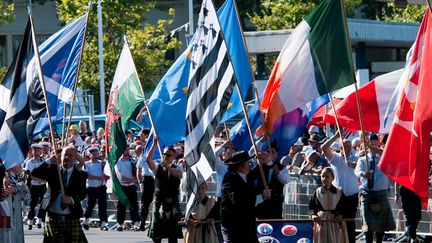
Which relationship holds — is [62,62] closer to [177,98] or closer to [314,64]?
[177,98]

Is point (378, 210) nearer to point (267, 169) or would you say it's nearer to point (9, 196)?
point (267, 169)

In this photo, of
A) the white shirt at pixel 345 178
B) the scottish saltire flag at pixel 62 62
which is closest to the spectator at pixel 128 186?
the scottish saltire flag at pixel 62 62

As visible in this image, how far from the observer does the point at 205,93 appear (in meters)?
16.8

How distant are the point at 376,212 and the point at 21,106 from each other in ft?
19.8

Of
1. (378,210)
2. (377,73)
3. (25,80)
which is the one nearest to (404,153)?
(25,80)

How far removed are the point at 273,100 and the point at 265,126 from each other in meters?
0.34

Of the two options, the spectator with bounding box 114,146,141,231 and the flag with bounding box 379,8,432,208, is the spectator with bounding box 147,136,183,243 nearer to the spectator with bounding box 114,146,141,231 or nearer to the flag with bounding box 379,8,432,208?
the flag with bounding box 379,8,432,208

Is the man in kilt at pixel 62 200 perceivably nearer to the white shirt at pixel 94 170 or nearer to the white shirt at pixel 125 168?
the white shirt at pixel 125 168

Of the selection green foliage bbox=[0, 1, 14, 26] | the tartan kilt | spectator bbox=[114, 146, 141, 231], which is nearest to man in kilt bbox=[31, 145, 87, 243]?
the tartan kilt

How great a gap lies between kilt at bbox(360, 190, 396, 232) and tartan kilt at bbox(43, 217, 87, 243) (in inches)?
208

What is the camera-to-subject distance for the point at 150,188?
2553 cm

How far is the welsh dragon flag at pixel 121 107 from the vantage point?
773 inches

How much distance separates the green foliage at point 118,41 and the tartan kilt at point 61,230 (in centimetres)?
3009

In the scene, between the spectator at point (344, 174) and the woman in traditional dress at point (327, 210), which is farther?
the spectator at point (344, 174)
